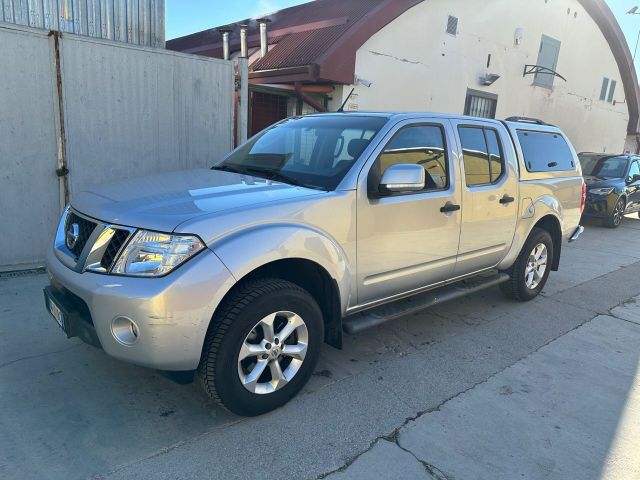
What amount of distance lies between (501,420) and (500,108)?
12.3 m

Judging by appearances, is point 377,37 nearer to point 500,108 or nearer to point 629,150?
point 500,108

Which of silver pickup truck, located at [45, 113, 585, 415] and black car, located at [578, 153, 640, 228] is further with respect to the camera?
A: black car, located at [578, 153, 640, 228]

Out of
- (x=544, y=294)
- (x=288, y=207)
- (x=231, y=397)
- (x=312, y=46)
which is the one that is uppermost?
(x=312, y=46)

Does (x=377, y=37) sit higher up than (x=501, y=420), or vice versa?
(x=377, y=37)

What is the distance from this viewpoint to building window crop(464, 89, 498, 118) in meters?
12.5

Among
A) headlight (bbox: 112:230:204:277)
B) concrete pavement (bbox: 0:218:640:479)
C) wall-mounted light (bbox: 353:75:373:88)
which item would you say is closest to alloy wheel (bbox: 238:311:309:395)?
concrete pavement (bbox: 0:218:640:479)

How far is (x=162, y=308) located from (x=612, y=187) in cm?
1091

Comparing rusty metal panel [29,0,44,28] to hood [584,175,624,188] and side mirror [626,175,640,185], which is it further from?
side mirror [626,175,640,185]

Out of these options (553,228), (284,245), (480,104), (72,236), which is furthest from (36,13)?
(480,104)

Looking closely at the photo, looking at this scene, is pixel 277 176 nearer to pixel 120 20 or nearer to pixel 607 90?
pixel 120 20

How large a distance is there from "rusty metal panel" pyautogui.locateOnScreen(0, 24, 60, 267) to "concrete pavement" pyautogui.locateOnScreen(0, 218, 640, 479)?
1073 mm

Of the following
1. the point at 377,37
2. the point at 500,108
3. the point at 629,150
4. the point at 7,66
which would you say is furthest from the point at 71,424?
the point at 629,150

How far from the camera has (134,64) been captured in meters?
5.65

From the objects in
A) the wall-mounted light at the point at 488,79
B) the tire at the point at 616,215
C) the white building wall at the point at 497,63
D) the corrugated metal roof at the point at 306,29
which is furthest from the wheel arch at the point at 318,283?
the wall-mounted light at the point at 488,79
